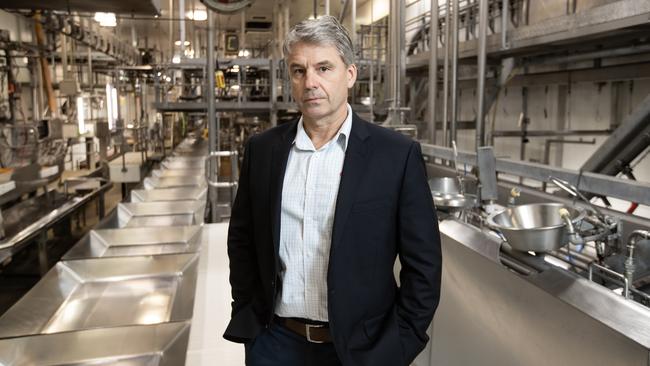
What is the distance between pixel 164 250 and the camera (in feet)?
11.2

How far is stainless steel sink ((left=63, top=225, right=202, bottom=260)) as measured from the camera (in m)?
3.29

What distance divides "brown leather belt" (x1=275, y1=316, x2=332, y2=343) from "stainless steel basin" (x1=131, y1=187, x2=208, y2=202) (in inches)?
138

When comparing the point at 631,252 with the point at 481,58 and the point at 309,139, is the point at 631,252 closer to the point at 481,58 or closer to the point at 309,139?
the point at 309,139

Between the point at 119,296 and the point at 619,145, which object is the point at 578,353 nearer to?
the point at 619,145

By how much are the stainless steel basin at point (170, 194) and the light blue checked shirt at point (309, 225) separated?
352 centimetres

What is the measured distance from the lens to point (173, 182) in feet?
18.2

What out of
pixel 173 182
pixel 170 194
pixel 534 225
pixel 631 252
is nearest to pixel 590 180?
pixel 534 225

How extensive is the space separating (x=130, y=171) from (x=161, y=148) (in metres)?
2.11

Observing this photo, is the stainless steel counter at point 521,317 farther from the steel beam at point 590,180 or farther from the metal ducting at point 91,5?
the metal ducting at point 91,5

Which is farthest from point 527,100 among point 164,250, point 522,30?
point 164,250

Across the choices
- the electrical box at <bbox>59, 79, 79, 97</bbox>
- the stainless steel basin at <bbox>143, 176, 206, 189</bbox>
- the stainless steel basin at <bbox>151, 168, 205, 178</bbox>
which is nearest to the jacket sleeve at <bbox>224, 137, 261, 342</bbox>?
the stainless steel basin at <bbox>143, 176, 206, 189</bbox>

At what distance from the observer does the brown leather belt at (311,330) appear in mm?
1108

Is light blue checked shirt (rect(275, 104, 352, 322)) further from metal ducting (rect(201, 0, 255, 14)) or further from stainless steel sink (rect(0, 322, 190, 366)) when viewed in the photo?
metal ducting (rect(201, 0, 255, 14))

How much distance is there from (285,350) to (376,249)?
318 millimetres
